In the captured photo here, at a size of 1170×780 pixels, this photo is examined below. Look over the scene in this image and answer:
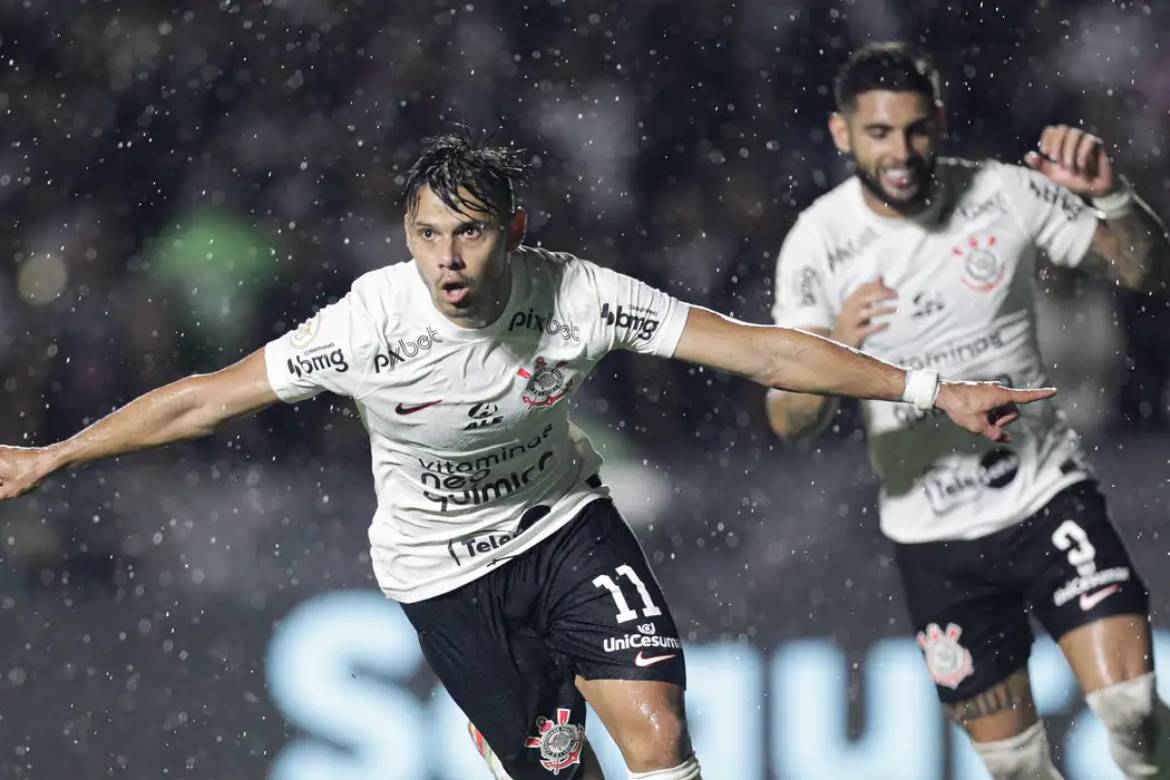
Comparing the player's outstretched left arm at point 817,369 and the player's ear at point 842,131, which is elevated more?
the player's ear at point 842,131

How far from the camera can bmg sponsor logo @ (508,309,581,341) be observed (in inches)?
174

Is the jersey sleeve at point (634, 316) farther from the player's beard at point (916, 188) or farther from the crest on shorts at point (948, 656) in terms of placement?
the crest on shorts at point (948, 656)

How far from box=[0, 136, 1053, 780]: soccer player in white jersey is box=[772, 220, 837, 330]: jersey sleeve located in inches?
43.6

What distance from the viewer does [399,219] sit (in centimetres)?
853

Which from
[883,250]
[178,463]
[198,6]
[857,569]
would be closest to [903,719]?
[857,569]

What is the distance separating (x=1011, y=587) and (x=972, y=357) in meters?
0.70

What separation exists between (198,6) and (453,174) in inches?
211

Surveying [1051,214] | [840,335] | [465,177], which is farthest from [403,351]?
[1051,214]

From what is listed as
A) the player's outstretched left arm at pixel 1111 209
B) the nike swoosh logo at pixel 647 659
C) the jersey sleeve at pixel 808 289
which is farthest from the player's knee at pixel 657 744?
the player's outstretched left arm at pixel 1111 209

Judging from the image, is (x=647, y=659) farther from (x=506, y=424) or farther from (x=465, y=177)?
(x=465, y=177)

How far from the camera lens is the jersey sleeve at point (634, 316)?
173 inches

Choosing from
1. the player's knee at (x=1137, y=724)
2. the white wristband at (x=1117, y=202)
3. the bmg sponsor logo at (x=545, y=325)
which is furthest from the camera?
the white wristband at (x=1117, y=202)

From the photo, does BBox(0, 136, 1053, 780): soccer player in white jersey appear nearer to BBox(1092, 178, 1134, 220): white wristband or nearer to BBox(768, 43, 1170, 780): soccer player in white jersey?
BBox(768, 43, 1170, 780): soccer player in white jersey

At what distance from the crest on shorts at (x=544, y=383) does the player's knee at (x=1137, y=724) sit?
182 centimetres
